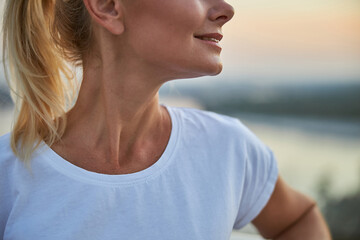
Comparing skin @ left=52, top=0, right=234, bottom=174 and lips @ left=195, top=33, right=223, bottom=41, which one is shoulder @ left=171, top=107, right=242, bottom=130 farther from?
lips @ left=195, top=33, right=223, bottom=41

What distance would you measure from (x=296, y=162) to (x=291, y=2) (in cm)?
100

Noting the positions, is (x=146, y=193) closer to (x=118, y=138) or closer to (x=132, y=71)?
(x=118, y=138)

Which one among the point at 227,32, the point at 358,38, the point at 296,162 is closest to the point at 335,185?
the point at 296,162

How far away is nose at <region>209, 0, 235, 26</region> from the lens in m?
0.91

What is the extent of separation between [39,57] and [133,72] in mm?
239

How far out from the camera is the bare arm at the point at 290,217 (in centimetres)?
116

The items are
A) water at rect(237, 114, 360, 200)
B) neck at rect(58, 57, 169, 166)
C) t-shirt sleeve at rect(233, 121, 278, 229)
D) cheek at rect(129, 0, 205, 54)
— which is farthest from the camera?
water at rect(237, 114, 360, 200)

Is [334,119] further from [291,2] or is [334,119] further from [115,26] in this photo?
[115,26]

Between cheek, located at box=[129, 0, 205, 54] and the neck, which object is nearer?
cheek, located at box=[129, 0, 205, 54]

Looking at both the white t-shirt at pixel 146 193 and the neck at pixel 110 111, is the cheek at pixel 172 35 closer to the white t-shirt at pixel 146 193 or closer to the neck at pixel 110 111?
the neck at pixel 110 111

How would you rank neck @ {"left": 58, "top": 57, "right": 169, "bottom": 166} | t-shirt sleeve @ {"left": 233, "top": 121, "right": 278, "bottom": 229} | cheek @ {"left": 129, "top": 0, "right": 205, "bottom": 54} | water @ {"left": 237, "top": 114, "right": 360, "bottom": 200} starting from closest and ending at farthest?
cheek @ {"left": 129, "top": 0, "right": 205, "bottom": 54}, neck @ {"left": 58, "top": 57, "right": 169, "bottom": 166}, t-shirt sleeve @ {"left": 233, "top": 121, "right": 278, "bottom": 229}, water @ {"left": 237, "top": 114, "right": 360, "bottom": 200}

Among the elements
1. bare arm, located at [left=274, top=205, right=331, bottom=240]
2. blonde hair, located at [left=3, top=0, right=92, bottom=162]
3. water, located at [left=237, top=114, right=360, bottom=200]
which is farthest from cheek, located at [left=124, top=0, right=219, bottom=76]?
water, located at [left=237, top=114, right=360, bottom=200]

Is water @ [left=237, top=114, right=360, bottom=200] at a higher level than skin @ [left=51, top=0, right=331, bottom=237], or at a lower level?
lower

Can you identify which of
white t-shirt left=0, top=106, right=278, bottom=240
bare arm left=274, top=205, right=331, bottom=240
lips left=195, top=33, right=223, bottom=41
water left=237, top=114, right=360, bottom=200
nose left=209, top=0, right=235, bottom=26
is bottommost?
water left=237, top=114, right=360, bottom=200
